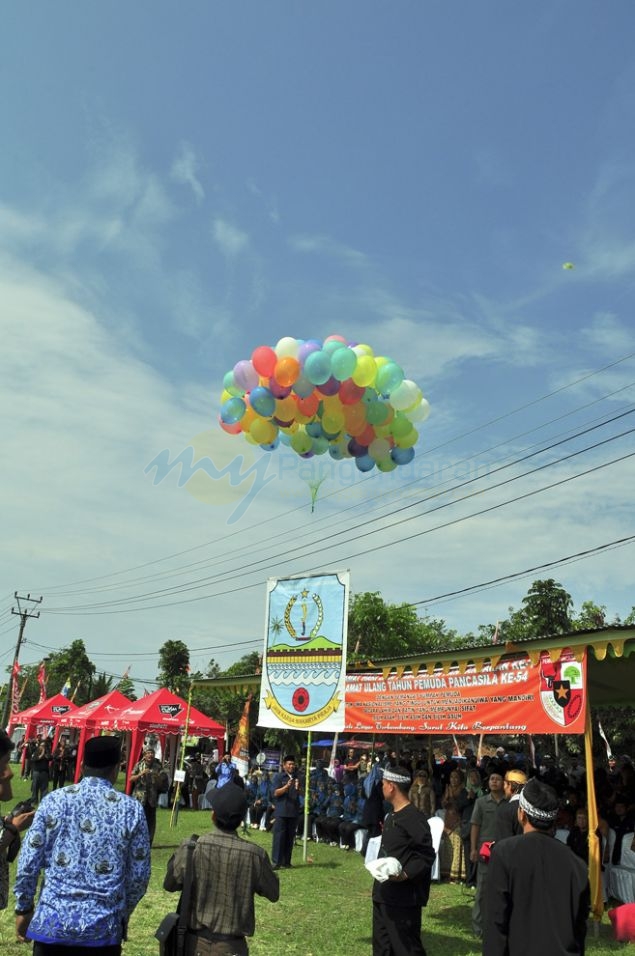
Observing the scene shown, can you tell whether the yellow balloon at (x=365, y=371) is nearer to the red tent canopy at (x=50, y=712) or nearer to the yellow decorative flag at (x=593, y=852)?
the yellow decorative flag at (x=593, y=852)

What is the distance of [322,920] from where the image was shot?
29.5ft

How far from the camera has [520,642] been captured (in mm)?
9734

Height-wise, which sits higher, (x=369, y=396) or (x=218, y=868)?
(x=369, y=396)

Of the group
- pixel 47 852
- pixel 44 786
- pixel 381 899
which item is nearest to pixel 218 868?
pixel 47 852

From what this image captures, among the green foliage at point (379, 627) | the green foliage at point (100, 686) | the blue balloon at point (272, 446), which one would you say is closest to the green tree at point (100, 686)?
the green foliage at point (100, 686)

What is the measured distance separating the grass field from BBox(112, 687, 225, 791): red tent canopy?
9.89 metres

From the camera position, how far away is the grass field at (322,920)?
25.0 feet

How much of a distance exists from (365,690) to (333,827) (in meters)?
5.39

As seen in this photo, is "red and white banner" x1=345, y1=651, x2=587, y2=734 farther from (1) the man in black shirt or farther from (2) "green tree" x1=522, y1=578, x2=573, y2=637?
(2) "green tree" x1=522, y1=578, x2=573, y2=637

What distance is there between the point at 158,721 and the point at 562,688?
1617 centimetres

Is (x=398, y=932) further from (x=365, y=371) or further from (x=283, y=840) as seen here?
(x=283, y=840)

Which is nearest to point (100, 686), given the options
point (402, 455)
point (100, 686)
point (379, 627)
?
point (100, 686)

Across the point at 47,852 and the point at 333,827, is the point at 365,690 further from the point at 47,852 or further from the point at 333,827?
the point at 47,852

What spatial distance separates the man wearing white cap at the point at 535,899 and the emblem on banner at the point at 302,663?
23.2 ft
